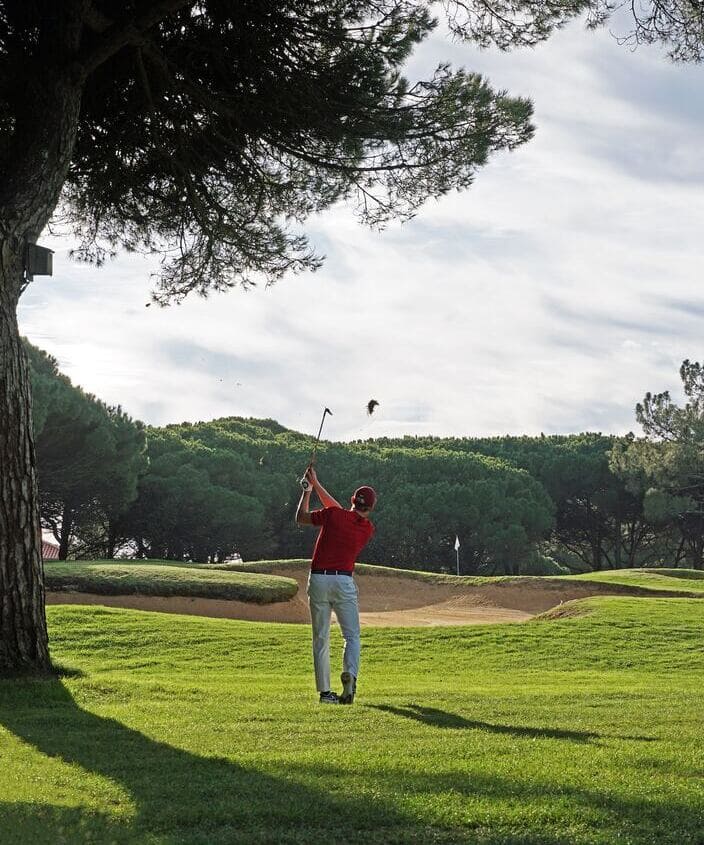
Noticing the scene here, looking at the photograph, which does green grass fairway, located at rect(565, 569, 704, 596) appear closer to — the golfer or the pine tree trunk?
the golfer

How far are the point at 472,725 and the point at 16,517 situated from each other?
4.55 m

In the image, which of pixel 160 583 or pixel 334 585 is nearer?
pixel 334 585

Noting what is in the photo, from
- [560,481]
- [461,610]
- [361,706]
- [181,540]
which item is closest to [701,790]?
[361,706]

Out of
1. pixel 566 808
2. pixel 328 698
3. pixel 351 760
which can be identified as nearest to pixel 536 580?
pixel 328 698

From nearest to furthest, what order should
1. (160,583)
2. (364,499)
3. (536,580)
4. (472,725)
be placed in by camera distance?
(472,725) → (364,499) → (160,583) → (536,580)

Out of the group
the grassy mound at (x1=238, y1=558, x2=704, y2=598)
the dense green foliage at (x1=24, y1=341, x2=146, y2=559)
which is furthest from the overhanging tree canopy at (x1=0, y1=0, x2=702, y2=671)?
the dense green foliage at (x1=24, y1=341, x2=146, y2=559)

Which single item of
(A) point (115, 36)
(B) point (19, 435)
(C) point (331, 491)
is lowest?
(B) point (19, 435)

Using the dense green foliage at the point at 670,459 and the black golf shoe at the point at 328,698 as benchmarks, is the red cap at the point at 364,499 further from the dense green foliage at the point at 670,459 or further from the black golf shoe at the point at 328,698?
the dense green foliage at the point at 670,459

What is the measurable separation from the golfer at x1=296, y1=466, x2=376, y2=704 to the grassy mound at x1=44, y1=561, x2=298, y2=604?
12151 mm

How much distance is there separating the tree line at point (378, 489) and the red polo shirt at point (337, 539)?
2601cm

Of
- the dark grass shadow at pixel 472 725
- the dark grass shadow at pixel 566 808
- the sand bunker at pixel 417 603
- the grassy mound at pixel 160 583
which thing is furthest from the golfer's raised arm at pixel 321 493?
the grassy mound at pixel 160 583

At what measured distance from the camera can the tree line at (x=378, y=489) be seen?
36.9 m

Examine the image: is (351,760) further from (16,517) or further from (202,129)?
(202,129)

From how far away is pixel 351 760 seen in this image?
5477mm
